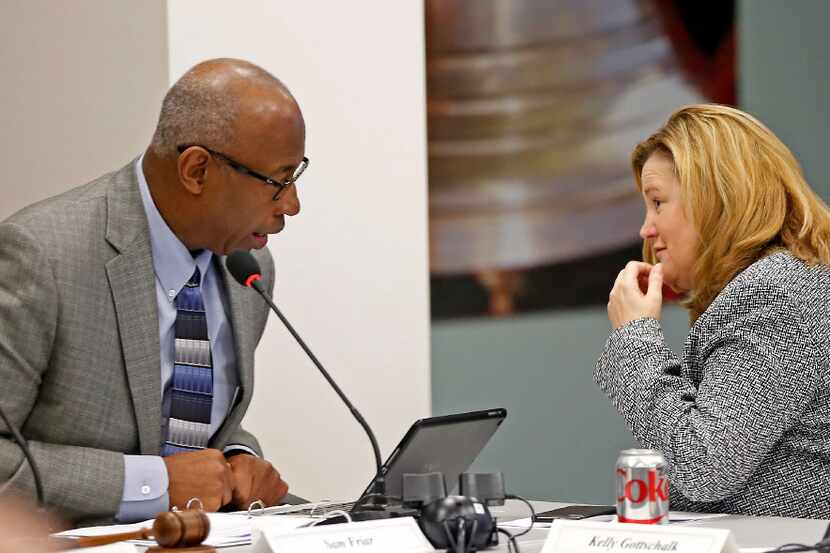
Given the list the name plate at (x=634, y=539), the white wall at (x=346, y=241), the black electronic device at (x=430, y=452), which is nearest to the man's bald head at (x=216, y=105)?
the black electronic device at (x=430, y=452)

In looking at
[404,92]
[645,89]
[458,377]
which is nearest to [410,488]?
[404,92]

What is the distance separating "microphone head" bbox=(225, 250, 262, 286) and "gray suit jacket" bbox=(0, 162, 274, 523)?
0.53 ft

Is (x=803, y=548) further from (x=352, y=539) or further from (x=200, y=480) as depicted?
(x=200, y=480)

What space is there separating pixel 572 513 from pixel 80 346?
910mm

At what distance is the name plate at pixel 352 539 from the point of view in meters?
1.37

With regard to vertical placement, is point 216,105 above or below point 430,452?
above

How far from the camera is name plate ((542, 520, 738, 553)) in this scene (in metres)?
1.31

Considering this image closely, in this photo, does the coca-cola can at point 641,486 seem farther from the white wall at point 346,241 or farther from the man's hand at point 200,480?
the white wall at point 346,241

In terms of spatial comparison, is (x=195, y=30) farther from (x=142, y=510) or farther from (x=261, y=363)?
(x=142, y=510)

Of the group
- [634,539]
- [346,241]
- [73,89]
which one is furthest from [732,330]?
[73,89]

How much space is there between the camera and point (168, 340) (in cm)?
219

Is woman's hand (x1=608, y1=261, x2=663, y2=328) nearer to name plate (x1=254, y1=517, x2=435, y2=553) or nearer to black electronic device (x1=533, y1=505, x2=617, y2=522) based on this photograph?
black electronic device (x1=533, y1=505, x2=617, y2=522)

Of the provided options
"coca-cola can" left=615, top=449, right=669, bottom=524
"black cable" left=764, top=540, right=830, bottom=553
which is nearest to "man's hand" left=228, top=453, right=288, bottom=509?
"coca-cola can" left=615, top=449, right=669, bottom=524

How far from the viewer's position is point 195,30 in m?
2.78
